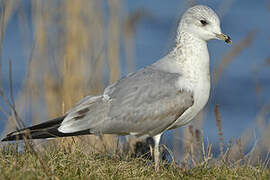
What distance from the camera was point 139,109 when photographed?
158 inches

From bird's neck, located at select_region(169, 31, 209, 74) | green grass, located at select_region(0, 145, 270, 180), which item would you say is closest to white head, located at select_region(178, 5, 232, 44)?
bird's neck, located at select_region(169, 31, 209, 74)

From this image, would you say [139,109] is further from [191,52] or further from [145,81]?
[191,52]

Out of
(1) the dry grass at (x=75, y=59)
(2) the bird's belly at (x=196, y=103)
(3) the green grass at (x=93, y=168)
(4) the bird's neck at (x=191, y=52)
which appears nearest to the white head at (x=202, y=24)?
(4) the bird's neck at (x=191, y=52)

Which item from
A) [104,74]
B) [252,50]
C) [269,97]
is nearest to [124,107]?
[104,74]

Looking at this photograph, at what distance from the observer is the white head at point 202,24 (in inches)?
164

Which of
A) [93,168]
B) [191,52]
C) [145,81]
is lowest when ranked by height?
[93,168]

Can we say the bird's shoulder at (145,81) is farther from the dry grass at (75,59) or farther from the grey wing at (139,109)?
the dry grass at (75,59)

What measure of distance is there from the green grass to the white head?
3.01 feet

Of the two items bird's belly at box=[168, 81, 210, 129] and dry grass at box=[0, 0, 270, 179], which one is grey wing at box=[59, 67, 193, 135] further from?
dry grass at box=[0, 0, 270, 179]

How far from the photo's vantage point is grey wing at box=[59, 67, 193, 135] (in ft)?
13.0

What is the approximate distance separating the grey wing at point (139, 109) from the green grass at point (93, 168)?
0.20m

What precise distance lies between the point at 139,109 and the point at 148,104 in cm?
7

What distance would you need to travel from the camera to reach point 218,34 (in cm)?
416

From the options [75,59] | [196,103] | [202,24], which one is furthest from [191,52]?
[75,59]
